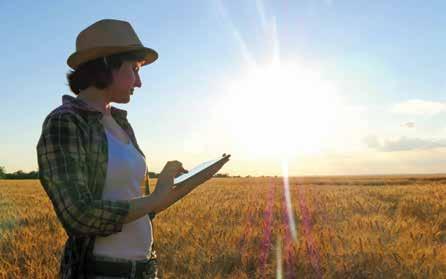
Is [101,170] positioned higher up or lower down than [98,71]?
lower down

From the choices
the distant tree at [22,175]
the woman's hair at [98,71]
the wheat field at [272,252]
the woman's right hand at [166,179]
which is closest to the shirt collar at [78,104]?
the woman's hair at [98,71]

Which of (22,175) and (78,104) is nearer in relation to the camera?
(78,104)

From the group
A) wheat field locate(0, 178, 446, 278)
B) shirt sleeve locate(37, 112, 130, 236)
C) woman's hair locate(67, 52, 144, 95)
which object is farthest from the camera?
wheat field locate(0, 178, 446, 278)

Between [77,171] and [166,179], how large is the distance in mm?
307

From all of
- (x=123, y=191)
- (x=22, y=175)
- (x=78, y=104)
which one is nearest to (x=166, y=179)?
(x=123, y=191)

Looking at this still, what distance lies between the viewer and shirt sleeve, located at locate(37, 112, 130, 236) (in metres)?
1.52

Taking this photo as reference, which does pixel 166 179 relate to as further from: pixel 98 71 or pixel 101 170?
pixel 98 71

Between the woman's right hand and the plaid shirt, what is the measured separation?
0.12 m

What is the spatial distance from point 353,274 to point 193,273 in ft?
4.73

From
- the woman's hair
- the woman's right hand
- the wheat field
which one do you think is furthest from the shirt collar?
the wheat field

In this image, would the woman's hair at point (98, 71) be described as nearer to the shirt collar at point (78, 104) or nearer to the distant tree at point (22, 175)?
the shirt collar at point (78, 104)

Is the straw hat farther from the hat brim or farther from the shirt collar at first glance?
the shirt collar

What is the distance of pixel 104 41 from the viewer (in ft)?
5.99

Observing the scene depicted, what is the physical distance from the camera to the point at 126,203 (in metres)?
1.58
